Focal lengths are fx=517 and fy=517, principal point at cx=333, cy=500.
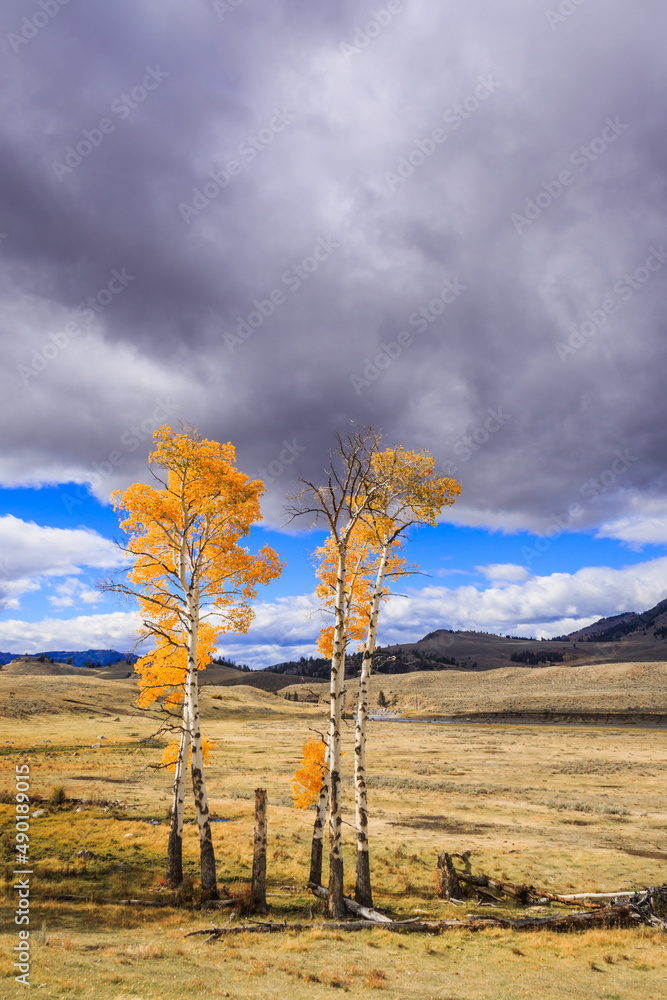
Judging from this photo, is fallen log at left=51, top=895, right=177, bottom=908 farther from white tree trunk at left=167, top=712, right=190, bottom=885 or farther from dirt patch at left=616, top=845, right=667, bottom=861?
dirt patch at left=616, top=845, right=667, bottom=861

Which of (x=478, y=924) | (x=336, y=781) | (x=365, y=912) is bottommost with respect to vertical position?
(x=478, y=924)

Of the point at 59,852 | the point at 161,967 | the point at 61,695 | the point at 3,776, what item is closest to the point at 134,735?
the point at 3,776

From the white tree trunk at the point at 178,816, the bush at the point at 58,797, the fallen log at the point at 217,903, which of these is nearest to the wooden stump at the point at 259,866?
the fallen log at the point at 217,903

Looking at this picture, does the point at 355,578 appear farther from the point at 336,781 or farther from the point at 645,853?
the point at 645,853

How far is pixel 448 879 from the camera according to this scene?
1953cm

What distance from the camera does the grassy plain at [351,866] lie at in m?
11.5

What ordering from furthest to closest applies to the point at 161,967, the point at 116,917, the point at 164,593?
the point at 164,593, the point at 116,917, the point at 161,967

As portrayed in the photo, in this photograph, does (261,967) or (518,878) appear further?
(518,878)

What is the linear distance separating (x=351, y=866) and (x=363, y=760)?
35.0 feet

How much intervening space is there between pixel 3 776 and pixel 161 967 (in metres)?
36.1

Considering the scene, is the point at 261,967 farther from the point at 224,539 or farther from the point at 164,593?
the point at 224,539

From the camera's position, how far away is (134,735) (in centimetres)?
7650

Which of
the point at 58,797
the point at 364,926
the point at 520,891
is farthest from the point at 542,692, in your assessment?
the point at 364,926

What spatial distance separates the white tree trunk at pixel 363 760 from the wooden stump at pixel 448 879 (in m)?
3.85
